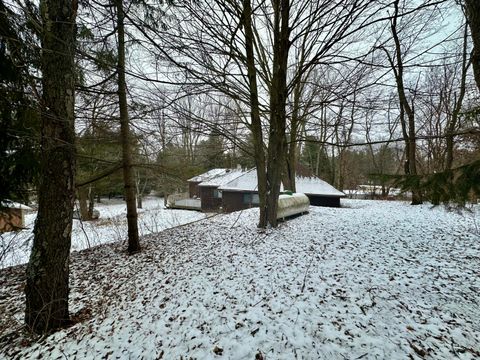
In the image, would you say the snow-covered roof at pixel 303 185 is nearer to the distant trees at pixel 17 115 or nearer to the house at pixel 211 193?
the house at pixel 211 193

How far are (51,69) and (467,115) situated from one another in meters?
6.57

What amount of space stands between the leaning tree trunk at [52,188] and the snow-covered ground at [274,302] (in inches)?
14.7

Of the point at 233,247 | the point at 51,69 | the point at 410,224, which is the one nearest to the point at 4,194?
the point at 51,69

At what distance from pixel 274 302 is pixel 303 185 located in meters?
14.3

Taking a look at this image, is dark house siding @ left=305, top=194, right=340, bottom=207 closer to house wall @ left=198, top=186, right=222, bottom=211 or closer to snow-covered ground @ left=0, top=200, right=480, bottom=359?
house wall @ left=198, top=186, right=222, bottom=211

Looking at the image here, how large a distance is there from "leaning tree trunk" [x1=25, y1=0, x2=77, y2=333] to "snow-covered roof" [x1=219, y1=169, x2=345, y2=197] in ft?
42.8

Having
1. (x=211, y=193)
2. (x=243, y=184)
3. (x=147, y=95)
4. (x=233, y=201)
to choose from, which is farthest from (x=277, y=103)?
(x=211, y=193)

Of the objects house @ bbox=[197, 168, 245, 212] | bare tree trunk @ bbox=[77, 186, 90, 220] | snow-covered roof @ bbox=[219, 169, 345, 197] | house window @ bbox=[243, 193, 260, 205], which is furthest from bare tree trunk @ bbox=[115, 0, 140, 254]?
house @ bbox=[197, 168, 245, 212]

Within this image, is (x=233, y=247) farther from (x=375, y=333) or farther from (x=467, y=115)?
(x=467, y=115)

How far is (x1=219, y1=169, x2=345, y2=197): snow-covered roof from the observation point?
15625 mm

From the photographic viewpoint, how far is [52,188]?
3006 mm

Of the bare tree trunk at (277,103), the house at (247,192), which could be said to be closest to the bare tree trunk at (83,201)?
the house at (247,192)

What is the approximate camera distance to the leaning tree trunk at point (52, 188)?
2965mm

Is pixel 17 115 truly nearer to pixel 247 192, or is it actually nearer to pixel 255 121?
pixel 255 121
